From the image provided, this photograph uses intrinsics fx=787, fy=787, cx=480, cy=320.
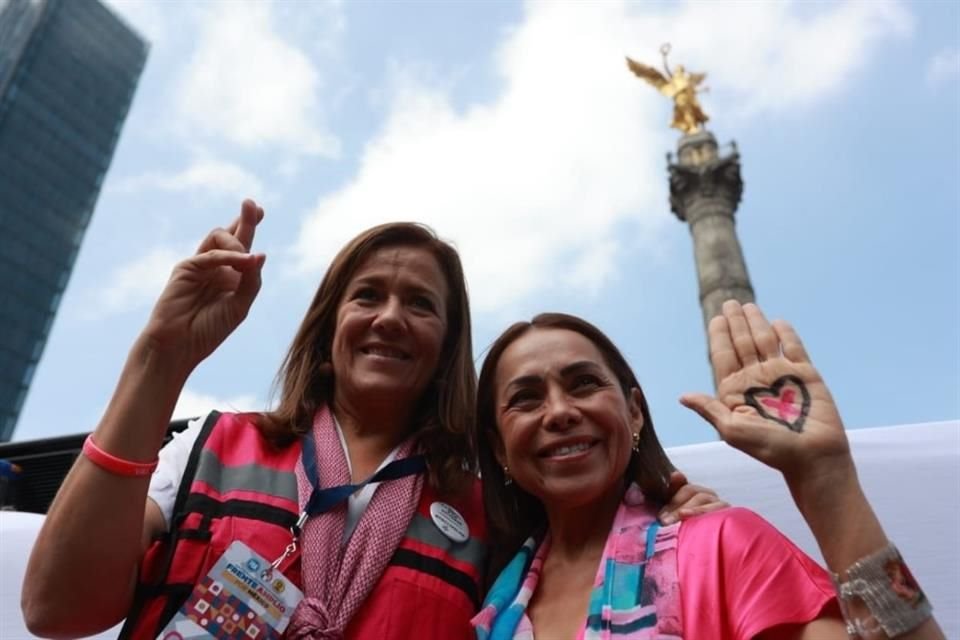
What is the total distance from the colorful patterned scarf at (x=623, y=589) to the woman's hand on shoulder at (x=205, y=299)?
36.5 inches

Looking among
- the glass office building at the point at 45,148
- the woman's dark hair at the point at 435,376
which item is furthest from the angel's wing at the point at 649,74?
the glass office building at the point at 45,148

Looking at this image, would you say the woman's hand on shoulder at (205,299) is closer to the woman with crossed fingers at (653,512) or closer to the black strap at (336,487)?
the black strap at (336,487)

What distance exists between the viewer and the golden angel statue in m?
23.1

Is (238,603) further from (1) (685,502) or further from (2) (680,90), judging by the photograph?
(2) (680,90)

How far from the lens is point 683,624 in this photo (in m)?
1.56

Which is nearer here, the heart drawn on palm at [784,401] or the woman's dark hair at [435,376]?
the heart drawn on palm at [784,401]

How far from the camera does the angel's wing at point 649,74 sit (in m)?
24.7

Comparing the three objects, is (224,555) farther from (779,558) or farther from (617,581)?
(779,558)

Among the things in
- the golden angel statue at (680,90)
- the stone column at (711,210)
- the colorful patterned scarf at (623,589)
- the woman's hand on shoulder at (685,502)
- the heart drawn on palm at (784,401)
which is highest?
the golden angel statue at (680,90)

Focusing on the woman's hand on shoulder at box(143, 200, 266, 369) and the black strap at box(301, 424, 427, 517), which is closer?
the woman's hand on shoulder at box(143, 200, 266, 369)

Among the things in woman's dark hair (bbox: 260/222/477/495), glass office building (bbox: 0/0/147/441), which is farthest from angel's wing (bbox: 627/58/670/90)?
glass office building (bbox: 0/0/147/441)

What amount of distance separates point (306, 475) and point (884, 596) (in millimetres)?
1332

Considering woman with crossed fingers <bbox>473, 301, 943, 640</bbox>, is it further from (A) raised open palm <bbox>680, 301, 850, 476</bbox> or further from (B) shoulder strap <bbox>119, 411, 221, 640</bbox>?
(B) shoulder strap <bbox>119, 411, 221, 640</bbox>

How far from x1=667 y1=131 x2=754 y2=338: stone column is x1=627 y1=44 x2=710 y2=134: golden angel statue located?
94 centimetres
